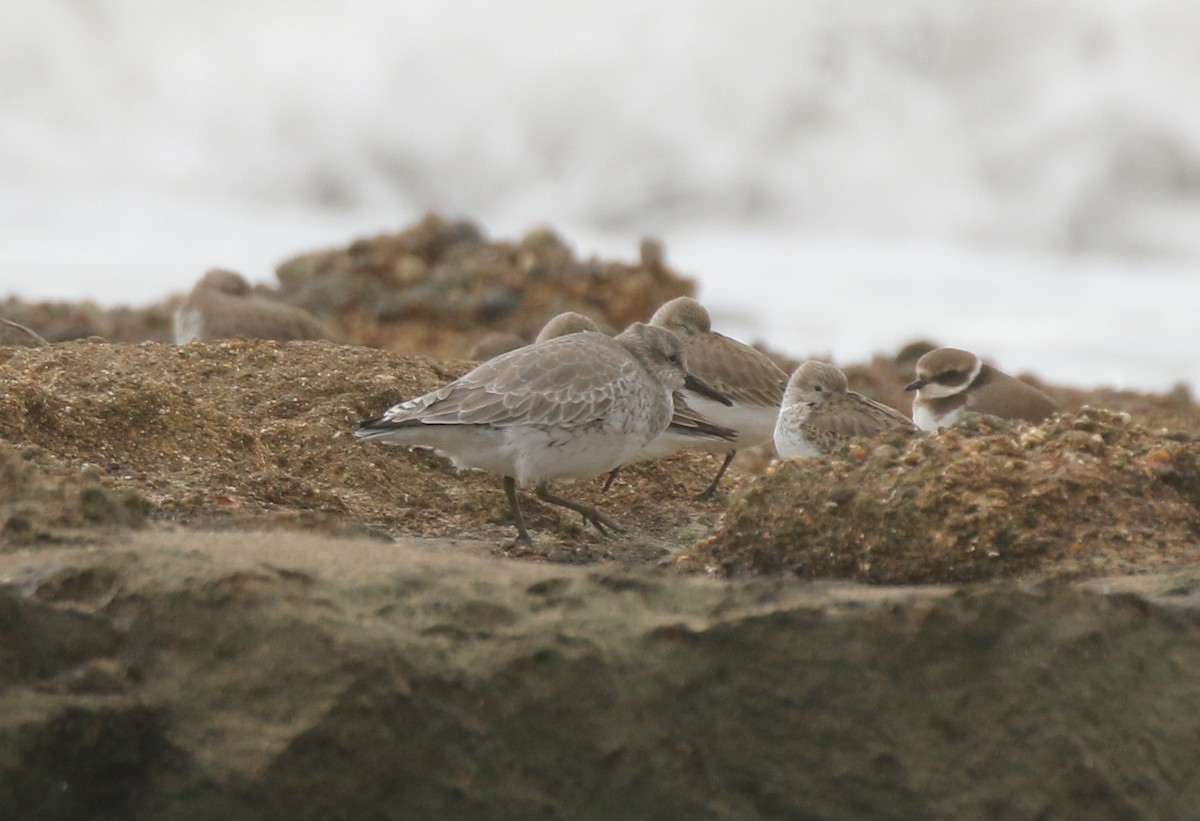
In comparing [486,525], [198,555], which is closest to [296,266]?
[486,525]

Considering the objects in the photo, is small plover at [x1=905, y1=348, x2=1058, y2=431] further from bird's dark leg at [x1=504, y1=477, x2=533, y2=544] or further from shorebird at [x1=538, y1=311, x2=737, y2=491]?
bird's dark leg at [x1=504, y1=477, x2=533, y2=544]

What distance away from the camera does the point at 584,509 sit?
22.0ft

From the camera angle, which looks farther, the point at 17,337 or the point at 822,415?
the point at 17,337

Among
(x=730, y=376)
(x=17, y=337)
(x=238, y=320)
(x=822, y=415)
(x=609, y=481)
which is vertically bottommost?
(x=609, y=481)

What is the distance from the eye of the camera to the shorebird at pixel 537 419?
637 centimetres

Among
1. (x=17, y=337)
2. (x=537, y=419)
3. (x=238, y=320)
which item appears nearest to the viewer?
(x=537, y=419)

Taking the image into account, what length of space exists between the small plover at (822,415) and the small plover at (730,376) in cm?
77

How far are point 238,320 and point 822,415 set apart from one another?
14.9 ft

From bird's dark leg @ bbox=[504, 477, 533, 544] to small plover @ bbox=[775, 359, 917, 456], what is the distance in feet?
4.79

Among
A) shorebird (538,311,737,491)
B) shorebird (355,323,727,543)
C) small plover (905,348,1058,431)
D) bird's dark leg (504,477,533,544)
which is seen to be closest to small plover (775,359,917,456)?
shorebird (538,311,737,491)

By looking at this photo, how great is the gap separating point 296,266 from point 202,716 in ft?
44.1

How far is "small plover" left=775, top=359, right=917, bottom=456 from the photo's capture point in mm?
7355

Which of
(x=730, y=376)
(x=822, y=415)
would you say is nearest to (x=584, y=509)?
(x=822, y=415)

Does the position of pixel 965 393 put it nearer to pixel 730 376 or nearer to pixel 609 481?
pixel 730 376
